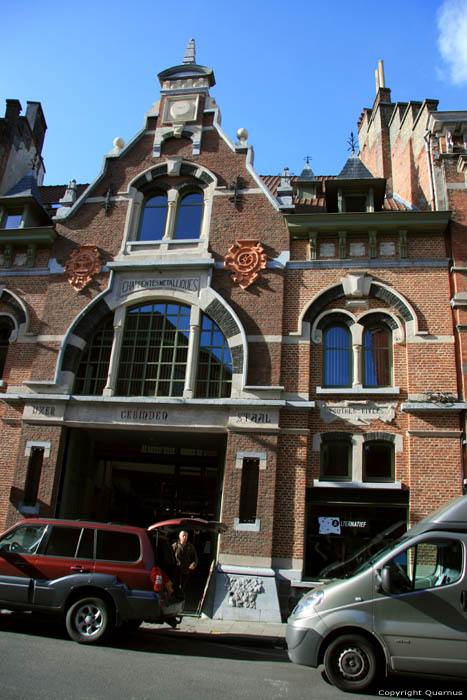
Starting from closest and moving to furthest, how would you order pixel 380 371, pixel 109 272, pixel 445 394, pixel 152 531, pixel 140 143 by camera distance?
pixel 152 531
pixel 445 394
pixel 380 371
pixel 109 272
pixel 140 143

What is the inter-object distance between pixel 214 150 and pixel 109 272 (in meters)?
5.22

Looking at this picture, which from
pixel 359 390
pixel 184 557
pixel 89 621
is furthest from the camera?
pixel 359 390

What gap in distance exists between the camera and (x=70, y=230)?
1714cm

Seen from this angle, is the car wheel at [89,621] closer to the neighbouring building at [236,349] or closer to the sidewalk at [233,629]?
the sidewalk at [233,629]

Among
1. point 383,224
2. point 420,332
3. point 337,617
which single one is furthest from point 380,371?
point 337,617

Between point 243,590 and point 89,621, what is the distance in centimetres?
485

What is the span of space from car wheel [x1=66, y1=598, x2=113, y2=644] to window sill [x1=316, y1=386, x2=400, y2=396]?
769 cm

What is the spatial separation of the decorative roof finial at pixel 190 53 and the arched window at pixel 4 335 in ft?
35.4

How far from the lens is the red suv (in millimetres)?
8477

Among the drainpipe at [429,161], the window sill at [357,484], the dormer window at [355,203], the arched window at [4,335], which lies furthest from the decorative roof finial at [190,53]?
the window sill at [357,484]

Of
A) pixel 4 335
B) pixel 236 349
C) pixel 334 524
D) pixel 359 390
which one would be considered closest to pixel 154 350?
pixel 236 349

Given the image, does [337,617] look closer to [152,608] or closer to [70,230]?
[152,608]

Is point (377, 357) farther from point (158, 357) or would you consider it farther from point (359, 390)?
point (158, 357)

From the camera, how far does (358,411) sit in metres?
13.9
